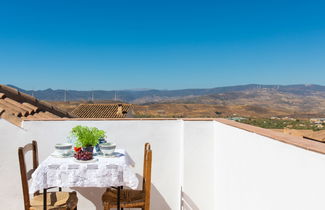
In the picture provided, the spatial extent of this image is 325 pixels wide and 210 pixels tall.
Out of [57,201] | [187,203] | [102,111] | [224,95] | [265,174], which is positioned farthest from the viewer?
[224,95]

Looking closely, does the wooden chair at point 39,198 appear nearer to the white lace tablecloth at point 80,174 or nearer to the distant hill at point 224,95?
the white lace tablecloth at point 80,174

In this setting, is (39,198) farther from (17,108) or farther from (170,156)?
(17,108)

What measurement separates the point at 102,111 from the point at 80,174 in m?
16.4

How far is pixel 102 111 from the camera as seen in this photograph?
18.6m

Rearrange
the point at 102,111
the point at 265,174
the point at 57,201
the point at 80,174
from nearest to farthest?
the point at 265,174
the point at 80,174
the point at 57,201
the point at 102,111

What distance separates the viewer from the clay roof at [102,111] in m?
17.5

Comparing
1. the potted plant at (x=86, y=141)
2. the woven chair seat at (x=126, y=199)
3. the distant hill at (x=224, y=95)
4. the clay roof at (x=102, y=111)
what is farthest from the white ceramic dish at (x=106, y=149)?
the distant hill at (x=224, y=95)

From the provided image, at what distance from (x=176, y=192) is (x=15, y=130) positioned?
8.62 ft

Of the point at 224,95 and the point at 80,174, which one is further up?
the point at 80,174

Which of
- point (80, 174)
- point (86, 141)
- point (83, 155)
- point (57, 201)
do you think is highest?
point (86, 141)

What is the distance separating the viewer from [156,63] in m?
71.4

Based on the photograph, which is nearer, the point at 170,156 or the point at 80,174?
the point at 80,174

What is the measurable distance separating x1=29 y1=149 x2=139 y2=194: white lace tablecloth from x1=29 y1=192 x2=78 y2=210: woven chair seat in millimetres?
294

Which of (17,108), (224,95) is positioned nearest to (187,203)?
(17,108)
